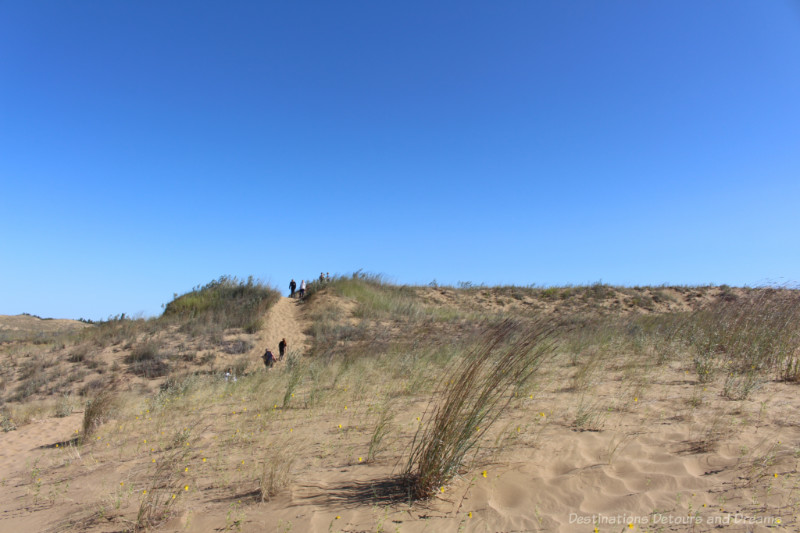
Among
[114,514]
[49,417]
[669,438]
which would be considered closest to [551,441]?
[669,438]

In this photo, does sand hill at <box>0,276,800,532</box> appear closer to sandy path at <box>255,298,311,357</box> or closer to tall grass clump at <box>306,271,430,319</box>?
sandy path at <box>255,298,311,357</box>

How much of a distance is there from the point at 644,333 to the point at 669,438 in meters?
6.26

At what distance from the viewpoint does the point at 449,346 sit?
11102 mm

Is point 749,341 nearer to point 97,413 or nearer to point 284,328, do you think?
point 97,413

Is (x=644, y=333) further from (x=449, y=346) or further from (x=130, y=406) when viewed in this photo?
(x=130, y=406)

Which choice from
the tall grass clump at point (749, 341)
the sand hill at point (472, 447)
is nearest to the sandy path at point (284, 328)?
the sand hill at point (472, 447)

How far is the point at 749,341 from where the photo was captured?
260 inches

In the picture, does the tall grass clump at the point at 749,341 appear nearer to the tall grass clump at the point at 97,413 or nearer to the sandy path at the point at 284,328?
the tall grass clump at the point at 97,413

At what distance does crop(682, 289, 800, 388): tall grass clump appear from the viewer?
223 inches

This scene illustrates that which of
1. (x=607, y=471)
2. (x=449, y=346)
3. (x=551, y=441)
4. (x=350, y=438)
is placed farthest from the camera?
(x=449, y=346)

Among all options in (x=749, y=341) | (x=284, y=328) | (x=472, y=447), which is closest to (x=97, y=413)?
(x=472, y=447)

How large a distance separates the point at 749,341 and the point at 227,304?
2010 cm

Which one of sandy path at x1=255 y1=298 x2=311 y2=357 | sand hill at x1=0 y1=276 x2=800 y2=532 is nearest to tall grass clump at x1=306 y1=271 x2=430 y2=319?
sandy path at x1=255 y1=298 x2=311 y2=357

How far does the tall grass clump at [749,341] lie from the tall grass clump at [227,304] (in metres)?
16.5
